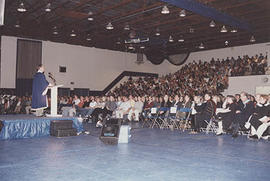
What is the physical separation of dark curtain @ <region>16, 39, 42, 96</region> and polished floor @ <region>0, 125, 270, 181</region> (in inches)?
434

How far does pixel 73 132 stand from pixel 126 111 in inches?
163

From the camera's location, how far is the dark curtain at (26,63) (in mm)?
16844

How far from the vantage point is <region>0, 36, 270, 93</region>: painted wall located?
1655 cm

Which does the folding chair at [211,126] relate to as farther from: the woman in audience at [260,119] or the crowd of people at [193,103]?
the woman in audience at [260,119]

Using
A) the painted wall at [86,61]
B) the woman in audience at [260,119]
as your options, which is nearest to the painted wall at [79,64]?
the painted wall at [86,61]

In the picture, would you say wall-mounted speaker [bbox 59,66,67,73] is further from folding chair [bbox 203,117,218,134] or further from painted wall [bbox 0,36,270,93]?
folding chair [bbox 203,117,218,134]

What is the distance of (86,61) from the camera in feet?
65.2

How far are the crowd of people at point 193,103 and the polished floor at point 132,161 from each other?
152 cm

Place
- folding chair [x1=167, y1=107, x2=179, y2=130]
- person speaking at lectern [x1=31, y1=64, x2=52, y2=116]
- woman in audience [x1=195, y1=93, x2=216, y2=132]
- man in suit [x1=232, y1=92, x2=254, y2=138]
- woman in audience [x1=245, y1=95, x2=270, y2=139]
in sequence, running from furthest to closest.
→ folding chair [x1=167, y1=107, x2=179, y2=130]
woman in audience [x1=195, y1=93, x2=216, y2=132]
man in suit [x1=232, y1=92, x2=254, y2=138]
person speaking at lectern [x1=31, y1=64, x2=52, y2=116]
woman in audience [x1=245, y1=95, x2=270, y2=139]

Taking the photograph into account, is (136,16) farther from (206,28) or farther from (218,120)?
(218,120)

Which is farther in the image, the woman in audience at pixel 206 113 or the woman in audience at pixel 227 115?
the woman in audience at pixel 206 113

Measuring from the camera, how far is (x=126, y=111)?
462 inches

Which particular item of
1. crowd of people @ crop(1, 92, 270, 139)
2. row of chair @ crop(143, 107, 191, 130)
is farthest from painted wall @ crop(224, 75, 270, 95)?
row of chair @ crop(143, 107, 191, 130)

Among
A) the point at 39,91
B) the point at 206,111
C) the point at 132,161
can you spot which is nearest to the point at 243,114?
the point at 206,111
